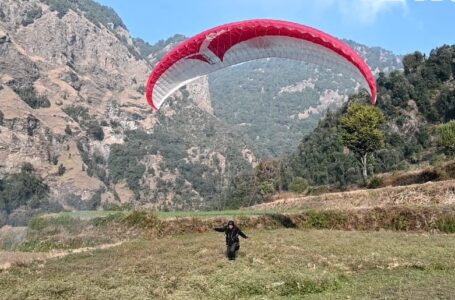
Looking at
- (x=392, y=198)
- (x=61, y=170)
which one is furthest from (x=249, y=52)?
(x=61, y=170)

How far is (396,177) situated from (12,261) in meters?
33.2

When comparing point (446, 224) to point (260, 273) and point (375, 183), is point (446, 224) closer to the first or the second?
point (260, 273)

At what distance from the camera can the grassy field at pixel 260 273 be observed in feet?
42.7

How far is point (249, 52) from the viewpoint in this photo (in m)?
18.5

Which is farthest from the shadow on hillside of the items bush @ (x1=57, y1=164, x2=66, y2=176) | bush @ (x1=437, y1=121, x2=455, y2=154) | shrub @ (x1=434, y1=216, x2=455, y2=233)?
bush @ (x1=57, y1=164, x2=66, y2=176)

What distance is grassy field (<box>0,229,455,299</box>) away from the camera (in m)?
13.0

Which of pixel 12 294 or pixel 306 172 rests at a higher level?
pixel 306 172

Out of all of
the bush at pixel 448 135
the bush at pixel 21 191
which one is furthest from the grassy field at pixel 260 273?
the bush at pixel 21 191

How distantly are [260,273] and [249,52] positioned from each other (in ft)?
26.1

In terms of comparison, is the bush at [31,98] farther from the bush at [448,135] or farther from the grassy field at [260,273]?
the grassy field at [260,273]

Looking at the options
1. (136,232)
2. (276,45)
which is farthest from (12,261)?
(276,45)

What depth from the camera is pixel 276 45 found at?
1784cm

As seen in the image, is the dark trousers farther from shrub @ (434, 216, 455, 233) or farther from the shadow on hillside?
the shadow on hillside

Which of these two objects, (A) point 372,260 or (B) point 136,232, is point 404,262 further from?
(B) point 136,232
